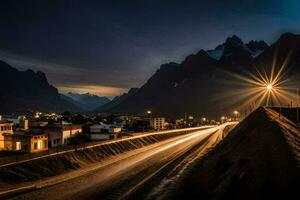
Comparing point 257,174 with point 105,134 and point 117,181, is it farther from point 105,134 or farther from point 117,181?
point 105,134

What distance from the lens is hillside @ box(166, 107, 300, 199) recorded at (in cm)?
2545

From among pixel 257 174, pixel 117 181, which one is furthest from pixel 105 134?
pixel 257 174

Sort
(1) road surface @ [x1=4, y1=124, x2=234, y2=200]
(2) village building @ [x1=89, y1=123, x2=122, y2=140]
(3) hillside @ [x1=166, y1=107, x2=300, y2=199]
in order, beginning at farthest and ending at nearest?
(2) village building @ [x1=89, y1=123, x2=122, y2=140], (1) road surface @ [x1=4, y1=124, x2=234, y2=200], (3) hillside @ [x1=166, y1=107, x2=300, y2=199]

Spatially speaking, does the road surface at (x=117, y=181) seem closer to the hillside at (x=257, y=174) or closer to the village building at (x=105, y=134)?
the hillside at (x=257, y=174)

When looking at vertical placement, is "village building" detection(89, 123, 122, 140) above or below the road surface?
above

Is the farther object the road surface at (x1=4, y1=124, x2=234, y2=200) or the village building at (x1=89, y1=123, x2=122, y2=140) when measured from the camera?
the village building at (x1=89, y1=123, x2=122, y2=140)

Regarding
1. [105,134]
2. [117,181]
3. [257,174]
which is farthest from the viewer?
[105,134]

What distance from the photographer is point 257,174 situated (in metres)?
28.6

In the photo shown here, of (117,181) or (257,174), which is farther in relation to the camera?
(117,181)

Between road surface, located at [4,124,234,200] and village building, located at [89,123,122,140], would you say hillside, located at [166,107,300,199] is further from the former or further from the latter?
village building, located at [89,123,122,140]

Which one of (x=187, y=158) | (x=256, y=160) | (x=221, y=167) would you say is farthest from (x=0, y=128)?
(x=256, y=160)

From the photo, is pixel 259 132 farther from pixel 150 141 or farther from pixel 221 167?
pixel 150 141

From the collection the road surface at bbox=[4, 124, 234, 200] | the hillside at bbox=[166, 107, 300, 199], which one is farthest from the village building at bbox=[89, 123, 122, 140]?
the hillside at bbox=[166, 107, 300, 199]

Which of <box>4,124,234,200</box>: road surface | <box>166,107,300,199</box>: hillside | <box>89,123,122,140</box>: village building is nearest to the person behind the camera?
<box>166,107,300,199</box>: hillside
